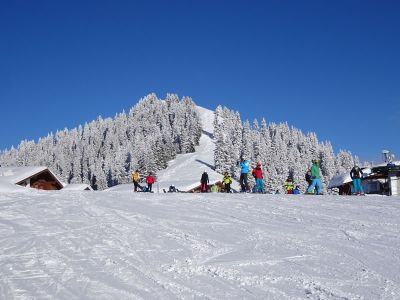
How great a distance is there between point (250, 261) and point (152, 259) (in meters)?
1.73

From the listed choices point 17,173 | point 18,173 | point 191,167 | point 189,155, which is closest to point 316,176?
point 18,173

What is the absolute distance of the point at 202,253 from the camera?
27.4 feet

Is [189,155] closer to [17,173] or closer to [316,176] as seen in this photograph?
[17,173]

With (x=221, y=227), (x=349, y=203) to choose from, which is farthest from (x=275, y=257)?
(x=349, y=203)

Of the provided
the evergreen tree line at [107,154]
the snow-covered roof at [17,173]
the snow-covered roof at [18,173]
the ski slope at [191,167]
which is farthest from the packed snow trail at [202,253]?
the evergreen tree line at [107,154]

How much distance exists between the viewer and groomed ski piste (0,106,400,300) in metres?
6.21

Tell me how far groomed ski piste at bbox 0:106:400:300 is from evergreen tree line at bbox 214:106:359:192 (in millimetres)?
83997

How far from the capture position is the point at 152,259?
7938 mm

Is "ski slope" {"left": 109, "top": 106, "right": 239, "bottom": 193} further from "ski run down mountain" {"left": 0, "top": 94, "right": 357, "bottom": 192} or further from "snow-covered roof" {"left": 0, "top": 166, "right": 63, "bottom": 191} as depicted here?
"snow-covered roof" {"left": 0, "top": 166, "right": 63, "bottom": 191}

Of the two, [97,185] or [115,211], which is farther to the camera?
[97,185]

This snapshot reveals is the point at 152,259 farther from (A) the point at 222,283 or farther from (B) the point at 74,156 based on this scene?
(B) the point at 74,156

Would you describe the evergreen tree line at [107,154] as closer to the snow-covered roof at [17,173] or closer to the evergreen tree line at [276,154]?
the evergreen tree line at [276,154]

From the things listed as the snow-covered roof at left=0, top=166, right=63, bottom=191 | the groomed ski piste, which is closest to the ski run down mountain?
the snow-covered roof at left=0, top=166, right=63, bottom=191

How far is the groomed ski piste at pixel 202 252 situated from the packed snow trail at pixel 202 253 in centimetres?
2
